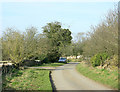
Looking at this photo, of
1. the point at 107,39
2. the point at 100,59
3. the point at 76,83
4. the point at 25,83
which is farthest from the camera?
the point at 100,59

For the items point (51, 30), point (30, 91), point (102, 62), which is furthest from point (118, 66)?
point (51, 30)

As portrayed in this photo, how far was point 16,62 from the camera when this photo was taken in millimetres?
21406

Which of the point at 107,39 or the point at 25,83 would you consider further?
the point at 107,39

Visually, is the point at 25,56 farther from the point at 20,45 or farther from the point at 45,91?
the point at 45,91

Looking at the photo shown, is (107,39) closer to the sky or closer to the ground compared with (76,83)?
closer to the sky

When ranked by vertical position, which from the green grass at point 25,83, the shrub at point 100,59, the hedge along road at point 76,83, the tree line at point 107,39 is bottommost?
the hedge along road at point 76,83

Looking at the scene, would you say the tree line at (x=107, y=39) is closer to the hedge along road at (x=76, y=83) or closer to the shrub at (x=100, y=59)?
the shrub at (x=100, y=59)

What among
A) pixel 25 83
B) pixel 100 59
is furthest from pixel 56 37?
pixel 25 83

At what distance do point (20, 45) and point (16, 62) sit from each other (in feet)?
7.60

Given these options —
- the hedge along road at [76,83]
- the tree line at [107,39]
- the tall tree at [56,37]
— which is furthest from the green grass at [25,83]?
the tall tree at [56,37]

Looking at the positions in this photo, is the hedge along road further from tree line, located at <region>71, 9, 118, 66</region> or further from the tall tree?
the tall tree

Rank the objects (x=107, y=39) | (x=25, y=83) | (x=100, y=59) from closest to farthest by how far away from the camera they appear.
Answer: (x=25, y=83) < (x=107, y=39) < (x=100, y=59)

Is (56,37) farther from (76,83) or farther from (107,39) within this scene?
(76,83)

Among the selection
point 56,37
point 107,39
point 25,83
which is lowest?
point 25,83
